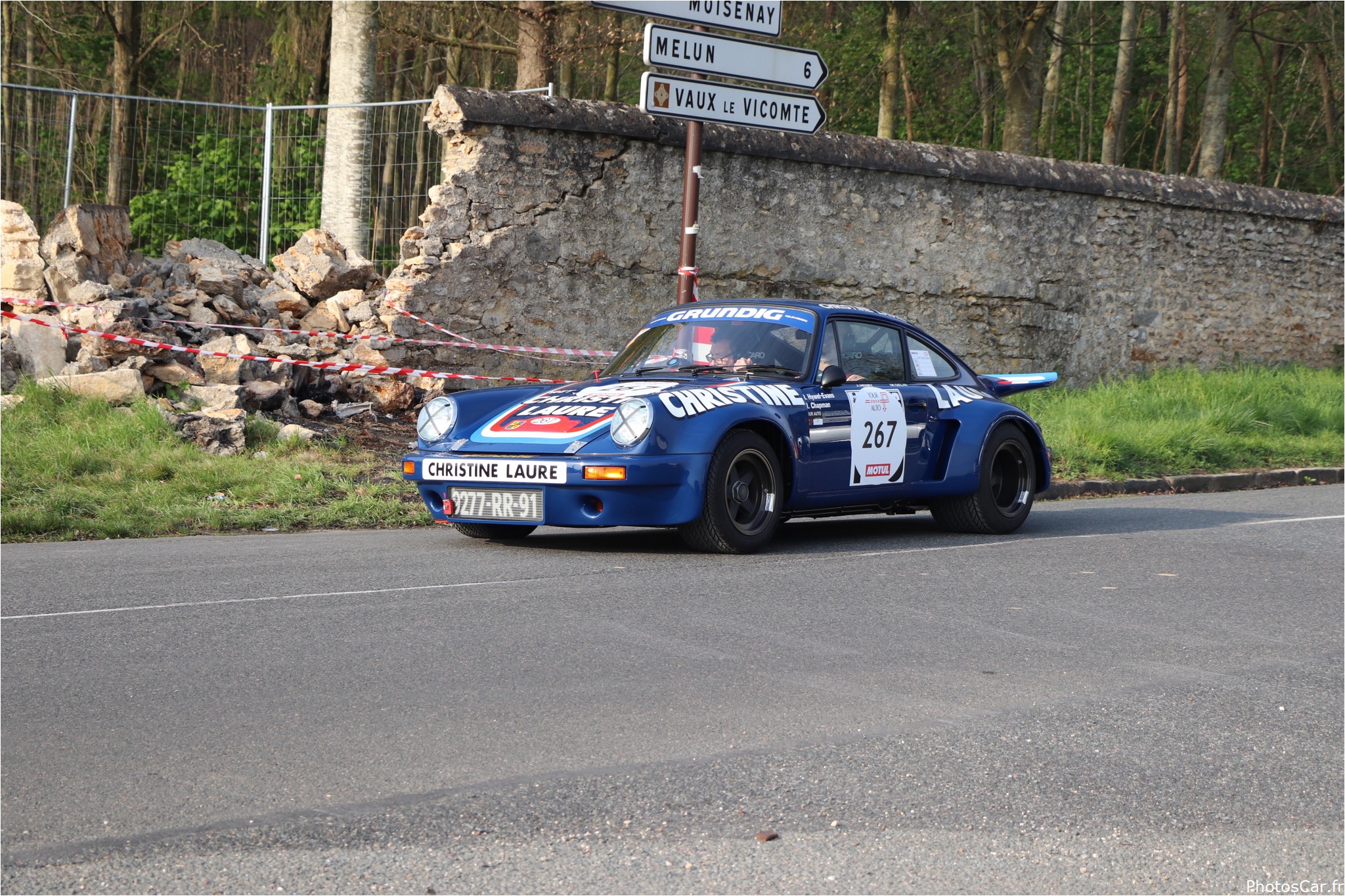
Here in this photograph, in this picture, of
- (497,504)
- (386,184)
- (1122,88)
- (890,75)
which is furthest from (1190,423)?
(1122,88)

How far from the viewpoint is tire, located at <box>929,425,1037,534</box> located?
9383 millimetres

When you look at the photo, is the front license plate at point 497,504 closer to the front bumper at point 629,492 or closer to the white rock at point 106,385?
the front bumper at point 629,492

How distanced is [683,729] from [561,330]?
10.1 metres

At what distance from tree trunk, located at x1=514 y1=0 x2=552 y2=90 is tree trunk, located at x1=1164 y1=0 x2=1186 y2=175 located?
19252 mm

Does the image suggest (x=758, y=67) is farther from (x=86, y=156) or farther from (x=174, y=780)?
(x=174, y=780)

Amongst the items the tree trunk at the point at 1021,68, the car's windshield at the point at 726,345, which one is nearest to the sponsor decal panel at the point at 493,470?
the car's windshield at the point at 726,345

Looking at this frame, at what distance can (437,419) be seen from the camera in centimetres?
833

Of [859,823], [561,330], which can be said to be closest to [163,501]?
[561,330]

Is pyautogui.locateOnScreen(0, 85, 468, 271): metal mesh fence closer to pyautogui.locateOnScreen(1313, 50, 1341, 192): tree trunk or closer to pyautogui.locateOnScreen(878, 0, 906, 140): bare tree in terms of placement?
pyautogui.locateOnScreen(878, 0, 906, 140): bare tree

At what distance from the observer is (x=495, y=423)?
8.08 m

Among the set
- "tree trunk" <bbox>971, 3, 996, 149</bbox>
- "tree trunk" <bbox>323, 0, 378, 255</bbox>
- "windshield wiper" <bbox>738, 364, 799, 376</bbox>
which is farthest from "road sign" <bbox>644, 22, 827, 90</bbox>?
"tree trunk" <bbox>971, 3, 996, 149</bbox>

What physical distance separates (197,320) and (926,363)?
717cm

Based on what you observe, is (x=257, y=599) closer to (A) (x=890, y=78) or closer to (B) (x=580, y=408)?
(B) (x=580, y=408)

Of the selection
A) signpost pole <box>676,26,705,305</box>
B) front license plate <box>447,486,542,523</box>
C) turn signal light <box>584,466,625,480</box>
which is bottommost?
front license plate <box>447,486,542,523</box>
